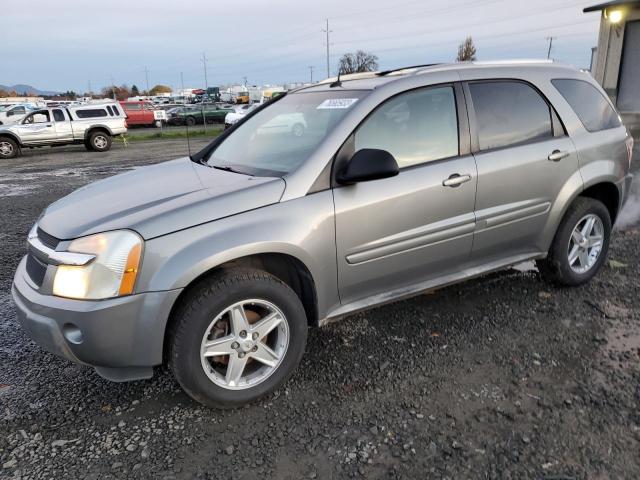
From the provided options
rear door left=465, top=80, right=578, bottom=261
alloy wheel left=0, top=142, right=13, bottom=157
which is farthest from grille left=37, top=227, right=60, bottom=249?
alloy wheel left=0, top=142, right=13, bottom=157

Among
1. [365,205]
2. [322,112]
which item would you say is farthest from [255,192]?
[322,112]

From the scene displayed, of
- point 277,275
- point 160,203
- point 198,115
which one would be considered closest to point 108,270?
point 160,203

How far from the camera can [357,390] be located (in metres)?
2.91

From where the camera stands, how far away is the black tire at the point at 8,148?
659 inches

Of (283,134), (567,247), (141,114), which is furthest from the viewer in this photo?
(141,114)

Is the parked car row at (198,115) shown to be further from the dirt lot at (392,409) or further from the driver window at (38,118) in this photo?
the dirt lot at (392,409)

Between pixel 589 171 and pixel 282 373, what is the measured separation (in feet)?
9.32

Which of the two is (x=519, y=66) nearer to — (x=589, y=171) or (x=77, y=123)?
(x=589, y=171)

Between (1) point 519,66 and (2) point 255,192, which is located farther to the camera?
(1) point 519,66

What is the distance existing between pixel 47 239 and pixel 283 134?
5.38 ft

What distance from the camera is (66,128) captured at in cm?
1816

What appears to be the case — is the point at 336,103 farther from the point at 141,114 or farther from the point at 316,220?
the point at 141,114

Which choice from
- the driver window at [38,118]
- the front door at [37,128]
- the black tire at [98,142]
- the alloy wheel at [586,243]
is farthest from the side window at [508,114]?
the driver window at [38,118]

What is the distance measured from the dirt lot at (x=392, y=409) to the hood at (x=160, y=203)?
3.40 feet
